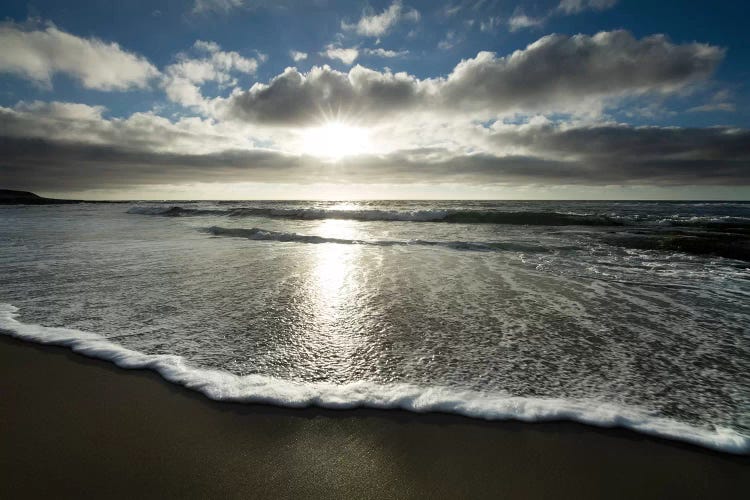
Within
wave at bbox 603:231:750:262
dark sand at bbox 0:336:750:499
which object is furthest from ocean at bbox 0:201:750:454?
wave at bbox 603:231:750:262

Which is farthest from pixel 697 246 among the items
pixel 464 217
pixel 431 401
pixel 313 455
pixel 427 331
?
pixel 464 217

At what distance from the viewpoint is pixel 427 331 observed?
4.22 metres

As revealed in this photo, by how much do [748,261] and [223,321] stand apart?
1298 cm

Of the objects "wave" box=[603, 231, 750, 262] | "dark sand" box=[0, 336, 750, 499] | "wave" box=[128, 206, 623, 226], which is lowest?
"dark sand" box=[0, 336, 750, 499]

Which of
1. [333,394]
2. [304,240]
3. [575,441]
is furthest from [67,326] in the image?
[304,240]

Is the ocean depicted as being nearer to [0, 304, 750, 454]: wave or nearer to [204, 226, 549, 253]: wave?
[0, 304, 750, 454]: wave

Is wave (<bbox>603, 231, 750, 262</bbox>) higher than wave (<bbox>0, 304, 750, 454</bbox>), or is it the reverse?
wave (<bbox>603, 231, 750, 262</bbox>)

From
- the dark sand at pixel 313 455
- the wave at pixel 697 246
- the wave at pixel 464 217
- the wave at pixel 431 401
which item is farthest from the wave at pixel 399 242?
the wave at pixel 464 217

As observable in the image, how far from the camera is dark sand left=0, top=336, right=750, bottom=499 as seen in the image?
198cm

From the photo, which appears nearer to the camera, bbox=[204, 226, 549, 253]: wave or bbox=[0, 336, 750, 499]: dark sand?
bbox=[0, 336, 750, 499]: dark sand

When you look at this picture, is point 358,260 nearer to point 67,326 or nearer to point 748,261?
point 67,326

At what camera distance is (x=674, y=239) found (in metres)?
12.8

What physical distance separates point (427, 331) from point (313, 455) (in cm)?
224

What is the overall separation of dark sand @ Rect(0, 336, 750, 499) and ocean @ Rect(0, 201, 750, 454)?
0.16m
